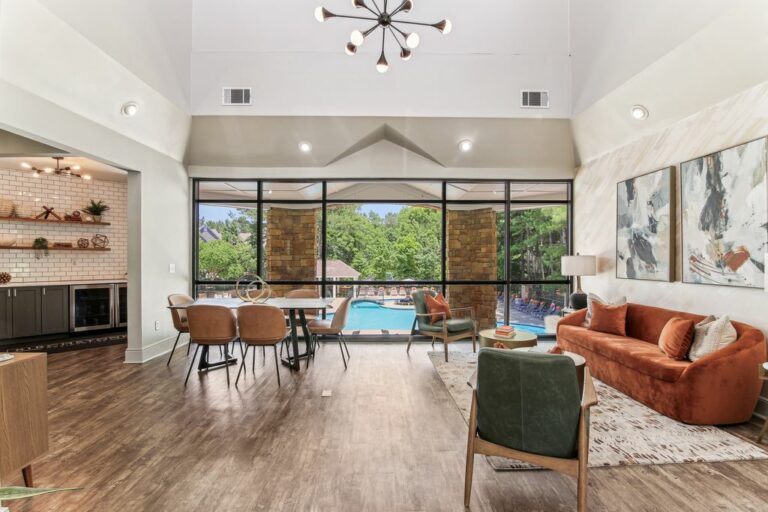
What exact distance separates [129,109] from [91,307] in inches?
161

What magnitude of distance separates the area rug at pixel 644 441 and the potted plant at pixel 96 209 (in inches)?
284

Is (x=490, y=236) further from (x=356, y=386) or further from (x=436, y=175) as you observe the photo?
(x=356, y=386)

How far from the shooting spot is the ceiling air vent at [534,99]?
600cm

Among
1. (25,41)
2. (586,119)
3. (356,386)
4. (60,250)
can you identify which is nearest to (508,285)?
(586,119)

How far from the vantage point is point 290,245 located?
6957 mm

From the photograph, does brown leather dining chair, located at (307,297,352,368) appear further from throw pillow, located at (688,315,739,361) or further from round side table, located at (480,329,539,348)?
throw pillow, located at (688,315,739,361)

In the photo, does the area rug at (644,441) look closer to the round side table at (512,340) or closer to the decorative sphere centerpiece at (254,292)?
the round side table at (512,340)

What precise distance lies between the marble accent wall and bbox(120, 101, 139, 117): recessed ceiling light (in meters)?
6.23

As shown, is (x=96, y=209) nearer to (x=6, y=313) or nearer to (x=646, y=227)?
(x=6, y=313)

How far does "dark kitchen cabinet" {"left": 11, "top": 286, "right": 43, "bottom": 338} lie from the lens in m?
6.46

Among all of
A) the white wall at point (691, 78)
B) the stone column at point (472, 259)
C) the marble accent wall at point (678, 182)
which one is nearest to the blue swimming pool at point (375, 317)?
the stone column at point (472, 259)

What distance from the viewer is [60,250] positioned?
7266 mm

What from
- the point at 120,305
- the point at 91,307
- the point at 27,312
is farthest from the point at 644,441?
the point at 27,312

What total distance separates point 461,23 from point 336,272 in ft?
13.6
